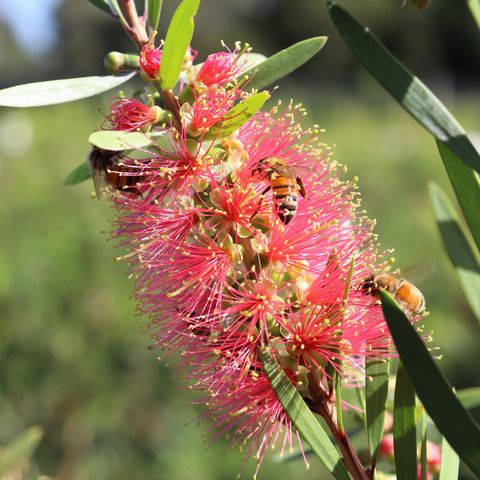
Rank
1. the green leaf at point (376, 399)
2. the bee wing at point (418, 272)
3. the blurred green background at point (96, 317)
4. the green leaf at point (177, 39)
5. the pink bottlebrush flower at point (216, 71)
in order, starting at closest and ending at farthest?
the green leaf at point (177, 39)
the green leaf at point (376, 399)
the pink bottlebrush flower at point (216, 71)
the bee wing at point (418, 272)
the blurred green background at point (96, 317)

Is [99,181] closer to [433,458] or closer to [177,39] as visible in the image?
[177,39]

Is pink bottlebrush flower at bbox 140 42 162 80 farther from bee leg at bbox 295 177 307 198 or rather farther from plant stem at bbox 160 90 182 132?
bee leg at bbox 295 177 307 198

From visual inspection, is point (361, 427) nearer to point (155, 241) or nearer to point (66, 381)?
point (155, 241)

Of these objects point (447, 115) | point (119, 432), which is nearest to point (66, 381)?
point (119, 432)

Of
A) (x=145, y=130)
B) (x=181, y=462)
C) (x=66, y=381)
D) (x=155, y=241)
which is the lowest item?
(x=181, y=462)

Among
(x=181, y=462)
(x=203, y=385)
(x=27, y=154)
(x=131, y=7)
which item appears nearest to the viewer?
(x=131, y=7)

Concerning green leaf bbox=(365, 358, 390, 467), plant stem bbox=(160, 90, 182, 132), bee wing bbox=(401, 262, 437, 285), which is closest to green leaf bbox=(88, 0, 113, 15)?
plant stem bbox=(160, 90, 182, 132)

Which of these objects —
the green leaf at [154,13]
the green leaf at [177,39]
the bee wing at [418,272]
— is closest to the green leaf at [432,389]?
the green leaf at [177,39]

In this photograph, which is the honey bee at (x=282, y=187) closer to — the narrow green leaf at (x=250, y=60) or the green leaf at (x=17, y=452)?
the narrow green leaf at (x=250, y=60)
